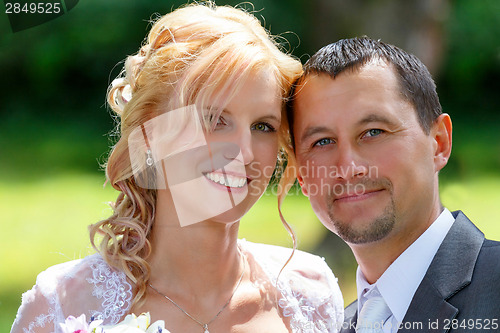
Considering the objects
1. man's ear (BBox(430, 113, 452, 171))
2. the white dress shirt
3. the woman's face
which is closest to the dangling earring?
the woman's face

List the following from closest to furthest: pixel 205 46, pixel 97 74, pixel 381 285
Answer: pixel 381 285
pixel 205 46
pixel 97 74

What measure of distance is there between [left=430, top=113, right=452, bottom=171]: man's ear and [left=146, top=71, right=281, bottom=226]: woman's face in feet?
2.39

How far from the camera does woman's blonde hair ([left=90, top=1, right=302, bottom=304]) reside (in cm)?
290

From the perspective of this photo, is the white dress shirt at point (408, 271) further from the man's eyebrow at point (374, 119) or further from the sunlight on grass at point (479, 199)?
the sunlight on grass at point (479, 199)

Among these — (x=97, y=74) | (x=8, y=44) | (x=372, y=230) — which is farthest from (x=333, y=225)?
(x=8, y=44)

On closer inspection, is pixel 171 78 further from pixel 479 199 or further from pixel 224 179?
pixel 479 199

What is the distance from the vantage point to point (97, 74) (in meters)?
15.2

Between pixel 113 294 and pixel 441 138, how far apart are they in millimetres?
1661

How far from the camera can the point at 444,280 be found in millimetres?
→ 2492

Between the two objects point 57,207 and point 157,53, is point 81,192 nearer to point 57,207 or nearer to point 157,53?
point 57,207

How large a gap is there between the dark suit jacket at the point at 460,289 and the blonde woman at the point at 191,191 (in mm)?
833

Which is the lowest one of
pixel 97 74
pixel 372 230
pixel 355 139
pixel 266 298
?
pixel 97 74

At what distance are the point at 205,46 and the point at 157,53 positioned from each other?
0.25 m

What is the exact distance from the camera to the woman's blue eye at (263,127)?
297 centimetres
